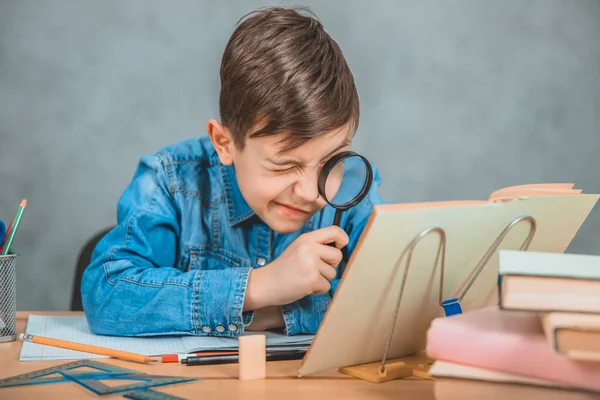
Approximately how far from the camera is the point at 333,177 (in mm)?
1223

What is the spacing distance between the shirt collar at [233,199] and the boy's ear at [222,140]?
109 millimetres

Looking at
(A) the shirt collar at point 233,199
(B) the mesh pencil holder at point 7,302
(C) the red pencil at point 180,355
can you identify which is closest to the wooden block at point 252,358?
(C) the red pencil at point 180,355

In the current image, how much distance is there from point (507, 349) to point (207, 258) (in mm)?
896

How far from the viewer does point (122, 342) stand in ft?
3.94

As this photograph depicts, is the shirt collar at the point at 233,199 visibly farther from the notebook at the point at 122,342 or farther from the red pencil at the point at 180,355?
the red pencil at the point at 180,355

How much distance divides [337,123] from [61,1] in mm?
1497

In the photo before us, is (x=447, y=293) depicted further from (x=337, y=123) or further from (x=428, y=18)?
(x=428, y=18)

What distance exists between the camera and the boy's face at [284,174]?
124cm

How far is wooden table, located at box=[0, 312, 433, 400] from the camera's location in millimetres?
858

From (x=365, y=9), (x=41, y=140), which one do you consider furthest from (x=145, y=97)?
(x=365, y=9)

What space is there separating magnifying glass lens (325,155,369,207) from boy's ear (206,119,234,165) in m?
0.26

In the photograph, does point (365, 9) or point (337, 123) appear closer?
point (337, 123)

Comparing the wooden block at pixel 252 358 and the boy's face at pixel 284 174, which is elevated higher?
the boy's face at pixel 284 174

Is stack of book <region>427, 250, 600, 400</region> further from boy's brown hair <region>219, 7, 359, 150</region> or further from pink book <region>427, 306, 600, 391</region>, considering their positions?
boy's brown hair <region>219, 7, 359, 150</region>
